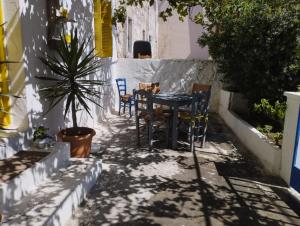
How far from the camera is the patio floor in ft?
9.61

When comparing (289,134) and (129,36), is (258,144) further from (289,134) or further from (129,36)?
(129,36)

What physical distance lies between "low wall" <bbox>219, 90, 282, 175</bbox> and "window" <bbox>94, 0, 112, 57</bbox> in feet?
12.2

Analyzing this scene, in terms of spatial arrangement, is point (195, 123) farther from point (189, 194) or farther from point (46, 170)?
point (46, 170)

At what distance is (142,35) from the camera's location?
12.6 meters

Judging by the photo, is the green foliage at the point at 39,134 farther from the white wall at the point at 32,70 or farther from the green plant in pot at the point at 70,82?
the green plant in pot at the point at 70,82

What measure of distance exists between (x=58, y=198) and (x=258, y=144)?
129 inches

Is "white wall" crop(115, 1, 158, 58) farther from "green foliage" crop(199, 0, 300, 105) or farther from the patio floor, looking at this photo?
the patio floor

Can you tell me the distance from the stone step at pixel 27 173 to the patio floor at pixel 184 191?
1.86 feet

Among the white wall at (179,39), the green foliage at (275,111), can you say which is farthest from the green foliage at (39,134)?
the white wall at (179,39)

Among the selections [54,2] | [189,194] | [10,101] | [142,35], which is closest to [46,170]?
[10,101]

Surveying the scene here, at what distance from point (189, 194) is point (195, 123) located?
74.9 inches

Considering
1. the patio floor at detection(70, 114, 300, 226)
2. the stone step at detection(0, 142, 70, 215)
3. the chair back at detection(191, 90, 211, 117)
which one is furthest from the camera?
the chair back at detection(191, 90, 211, 117)

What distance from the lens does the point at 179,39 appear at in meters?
17.0

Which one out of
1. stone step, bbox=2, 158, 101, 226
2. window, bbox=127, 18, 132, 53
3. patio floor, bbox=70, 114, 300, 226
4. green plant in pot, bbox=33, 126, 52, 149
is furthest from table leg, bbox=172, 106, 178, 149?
window, bbox=127, 18, 132, 53
